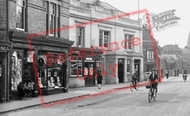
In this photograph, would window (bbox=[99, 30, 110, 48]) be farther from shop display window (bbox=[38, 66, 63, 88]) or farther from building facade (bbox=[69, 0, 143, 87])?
shop display window (bbox=[38, 66, 63, 88])

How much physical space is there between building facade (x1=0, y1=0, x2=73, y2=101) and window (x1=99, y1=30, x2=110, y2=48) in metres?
11.4

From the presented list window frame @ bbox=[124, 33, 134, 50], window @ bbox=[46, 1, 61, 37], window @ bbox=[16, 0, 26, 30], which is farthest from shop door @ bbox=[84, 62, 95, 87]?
window @ bbox=[16, 0, 26, 30]

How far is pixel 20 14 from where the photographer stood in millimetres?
18703

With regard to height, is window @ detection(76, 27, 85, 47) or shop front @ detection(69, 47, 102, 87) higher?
window @ detection(76, 27, 85, 47)

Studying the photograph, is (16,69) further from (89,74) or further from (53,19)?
(89,74)

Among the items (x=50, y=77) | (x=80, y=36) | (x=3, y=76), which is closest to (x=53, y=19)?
(x=50, y=77)

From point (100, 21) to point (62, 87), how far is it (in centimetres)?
1344

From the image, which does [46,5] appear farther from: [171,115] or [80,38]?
[171,115]

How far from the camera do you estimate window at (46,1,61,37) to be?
70.8 ft

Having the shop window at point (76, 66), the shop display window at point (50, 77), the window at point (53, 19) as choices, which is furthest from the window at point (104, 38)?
the shop display window at point (50, 77)

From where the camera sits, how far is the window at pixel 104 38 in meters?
35.1

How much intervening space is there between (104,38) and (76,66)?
7362 millimetres

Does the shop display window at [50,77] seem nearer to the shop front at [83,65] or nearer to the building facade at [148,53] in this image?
the shop front at [83,65]

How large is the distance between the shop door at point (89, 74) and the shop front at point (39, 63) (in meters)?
7.78
